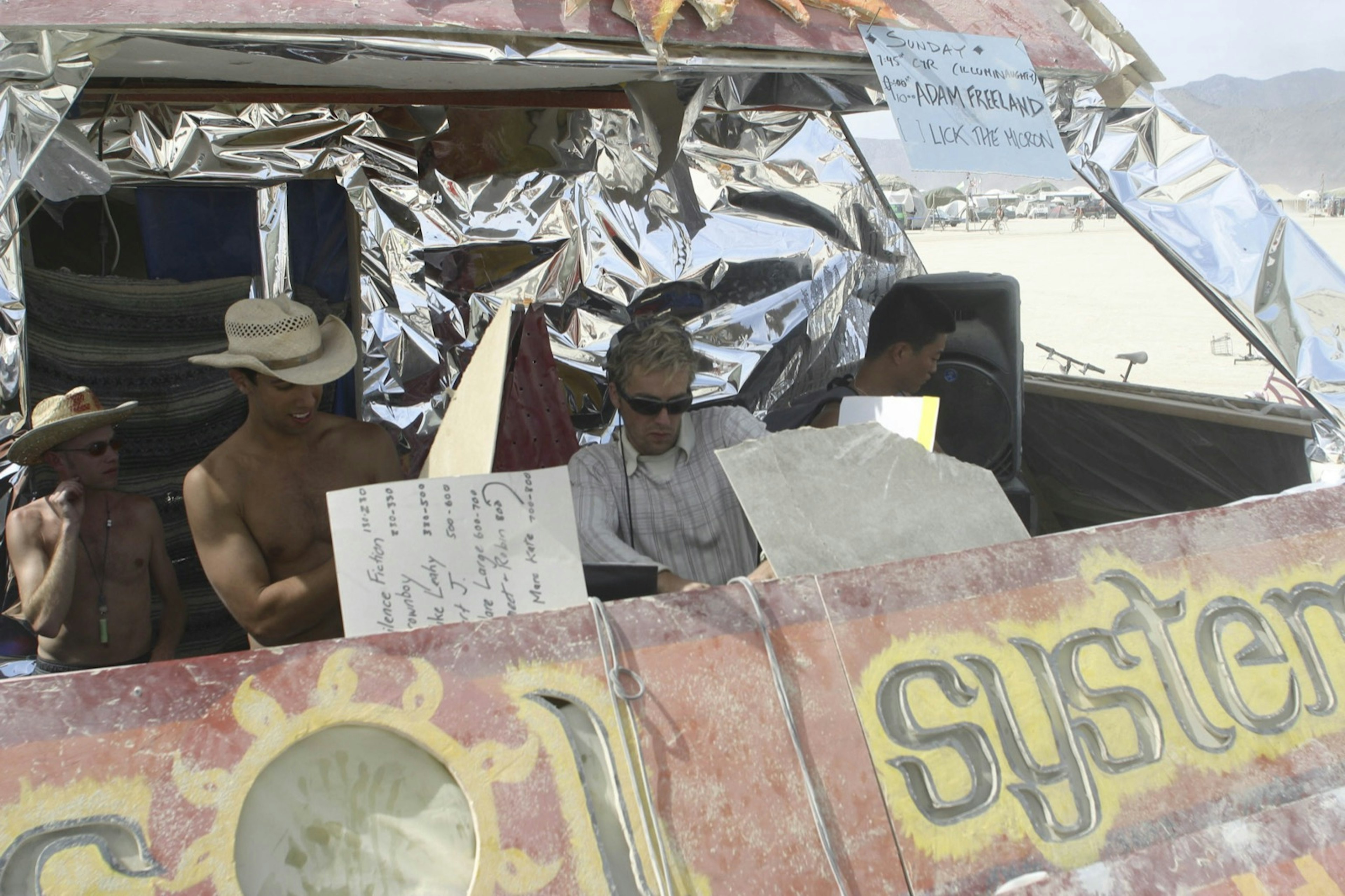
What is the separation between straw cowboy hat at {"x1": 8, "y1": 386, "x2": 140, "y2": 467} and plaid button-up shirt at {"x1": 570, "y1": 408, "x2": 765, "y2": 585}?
1.39 metres

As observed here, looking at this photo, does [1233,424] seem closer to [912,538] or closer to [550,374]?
[912,538]

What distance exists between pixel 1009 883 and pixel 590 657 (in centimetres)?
71

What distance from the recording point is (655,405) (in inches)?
107

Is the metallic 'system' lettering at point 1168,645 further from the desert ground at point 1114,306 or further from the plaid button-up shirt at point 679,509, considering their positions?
the desert ground at point 1114,306

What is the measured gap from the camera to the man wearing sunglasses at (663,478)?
2721 millimetres

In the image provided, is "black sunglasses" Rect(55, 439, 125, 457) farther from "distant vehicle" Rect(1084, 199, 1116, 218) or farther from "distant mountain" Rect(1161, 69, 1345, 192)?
"distant mountain" Rect(1161, 69, 1345, 192)

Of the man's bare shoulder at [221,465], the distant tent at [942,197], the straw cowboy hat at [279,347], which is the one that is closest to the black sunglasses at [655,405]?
the straw cowboy hat at [279,347]

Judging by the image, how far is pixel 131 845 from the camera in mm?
1333

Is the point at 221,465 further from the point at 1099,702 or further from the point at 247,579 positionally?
the point at 1099,702

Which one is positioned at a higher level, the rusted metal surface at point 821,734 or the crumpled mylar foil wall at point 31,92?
the crumpled mylar foil wall at point 31,92

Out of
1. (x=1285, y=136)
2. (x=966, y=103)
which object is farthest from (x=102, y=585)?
(x=1285, y=136)

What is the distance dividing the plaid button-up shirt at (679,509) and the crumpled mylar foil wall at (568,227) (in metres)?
1.31

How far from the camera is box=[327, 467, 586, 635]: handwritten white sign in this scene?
163cm

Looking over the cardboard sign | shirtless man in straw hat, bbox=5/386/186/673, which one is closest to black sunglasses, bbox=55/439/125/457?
shirtless man in straw hat, bbox=5/386/186/673
